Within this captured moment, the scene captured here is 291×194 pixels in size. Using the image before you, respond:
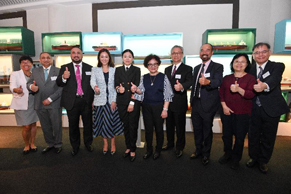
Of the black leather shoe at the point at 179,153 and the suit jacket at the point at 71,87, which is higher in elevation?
the suit jacket at the point at 71,87

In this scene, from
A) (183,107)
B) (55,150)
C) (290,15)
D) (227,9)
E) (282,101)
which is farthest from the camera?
(227,9)

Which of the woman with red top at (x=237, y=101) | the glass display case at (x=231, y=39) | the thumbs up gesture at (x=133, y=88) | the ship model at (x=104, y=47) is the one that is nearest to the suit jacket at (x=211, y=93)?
the woman with red top at (x=237, y=101)

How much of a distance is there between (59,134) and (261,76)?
10.8 feet

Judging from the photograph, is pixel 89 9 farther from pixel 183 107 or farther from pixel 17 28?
pixel 183 107

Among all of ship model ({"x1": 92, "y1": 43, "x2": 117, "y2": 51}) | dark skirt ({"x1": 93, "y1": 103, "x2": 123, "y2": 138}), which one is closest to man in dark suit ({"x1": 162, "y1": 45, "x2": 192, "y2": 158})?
dark skirt ({"x1": 93, "y1": 103, "x2": 123, "y2": 138})

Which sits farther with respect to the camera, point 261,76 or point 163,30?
point 163,30

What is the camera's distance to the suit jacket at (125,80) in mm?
2383

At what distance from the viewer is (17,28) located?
4070 mm

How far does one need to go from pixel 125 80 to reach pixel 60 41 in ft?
9.98

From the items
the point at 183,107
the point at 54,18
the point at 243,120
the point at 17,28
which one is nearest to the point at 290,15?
the point at 243,120

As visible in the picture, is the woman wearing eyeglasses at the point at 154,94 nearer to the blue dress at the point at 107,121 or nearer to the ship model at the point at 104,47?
the blue dress at the point at 107,121

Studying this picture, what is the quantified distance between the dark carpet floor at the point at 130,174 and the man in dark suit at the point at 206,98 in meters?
0.38

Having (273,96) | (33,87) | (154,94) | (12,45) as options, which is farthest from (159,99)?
(12,45)

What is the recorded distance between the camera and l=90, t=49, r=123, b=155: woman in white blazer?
2.48 meters
